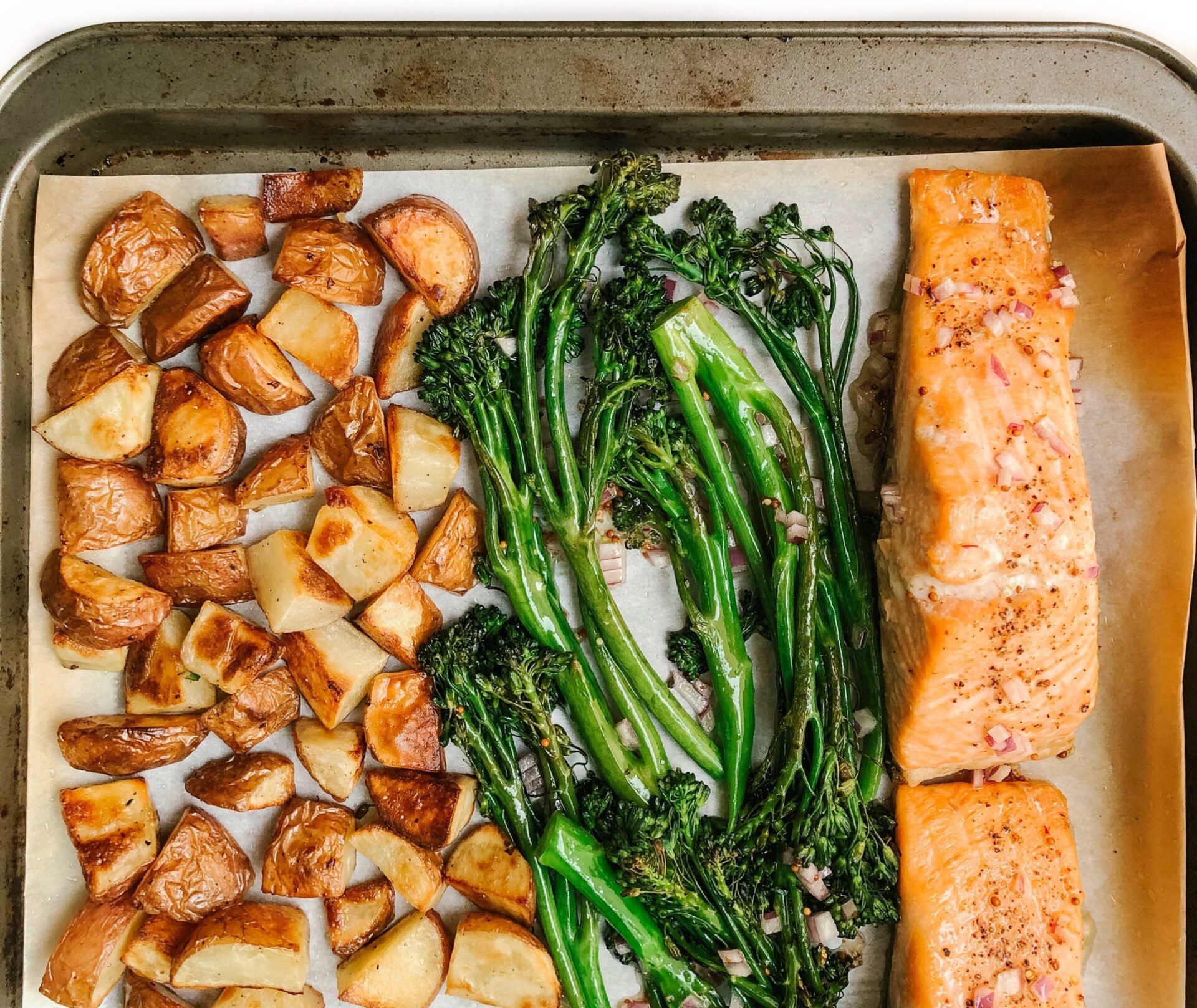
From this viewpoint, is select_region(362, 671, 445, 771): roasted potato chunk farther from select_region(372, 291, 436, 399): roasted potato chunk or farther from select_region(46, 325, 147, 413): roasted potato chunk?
select_region(46, 325, 147, 413): roasted potato chunk

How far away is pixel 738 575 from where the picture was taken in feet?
9.59

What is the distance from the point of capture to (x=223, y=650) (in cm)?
271

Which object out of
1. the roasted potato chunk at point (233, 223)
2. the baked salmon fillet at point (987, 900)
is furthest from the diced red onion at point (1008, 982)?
the roasted potato chunk at point (233, 223)

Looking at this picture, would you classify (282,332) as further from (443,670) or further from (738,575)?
(738,575)

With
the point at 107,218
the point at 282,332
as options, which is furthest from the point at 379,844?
the point at 107,218

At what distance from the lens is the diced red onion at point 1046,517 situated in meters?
2.50

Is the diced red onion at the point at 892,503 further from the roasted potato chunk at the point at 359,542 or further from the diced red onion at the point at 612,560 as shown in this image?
the roasted potato chunk at the point at 359,542

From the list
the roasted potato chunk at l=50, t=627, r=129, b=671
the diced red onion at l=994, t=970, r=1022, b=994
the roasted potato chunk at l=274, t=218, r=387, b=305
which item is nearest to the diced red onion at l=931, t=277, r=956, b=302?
the roasted potato chunk at l=274, t=218, r=387, b=305

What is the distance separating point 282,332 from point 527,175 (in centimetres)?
93

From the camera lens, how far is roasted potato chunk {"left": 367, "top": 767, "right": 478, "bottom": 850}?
106 inches

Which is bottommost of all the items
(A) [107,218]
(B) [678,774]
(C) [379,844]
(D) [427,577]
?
(C) [379,844]

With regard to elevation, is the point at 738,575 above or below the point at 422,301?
below

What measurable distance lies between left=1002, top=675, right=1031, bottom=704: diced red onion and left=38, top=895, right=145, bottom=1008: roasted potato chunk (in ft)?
9.25

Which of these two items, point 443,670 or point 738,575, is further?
point 738,575
